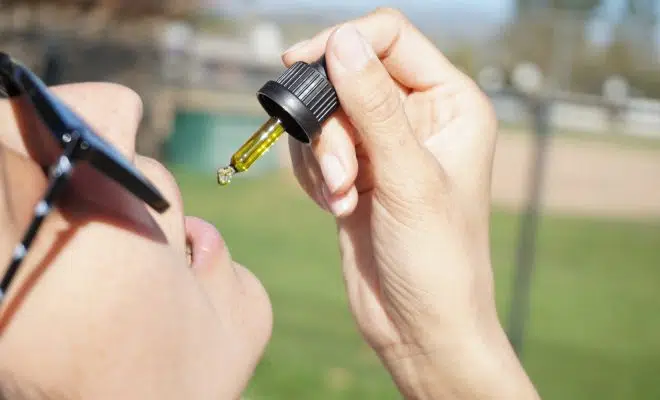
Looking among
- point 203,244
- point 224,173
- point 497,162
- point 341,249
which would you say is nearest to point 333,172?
point 224,173

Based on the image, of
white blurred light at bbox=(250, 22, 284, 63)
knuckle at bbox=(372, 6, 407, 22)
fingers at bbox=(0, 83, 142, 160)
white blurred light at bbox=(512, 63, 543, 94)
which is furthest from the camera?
white blurred light at bbox=(512, 63, 543, 94)

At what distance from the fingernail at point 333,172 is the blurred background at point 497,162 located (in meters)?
0.34

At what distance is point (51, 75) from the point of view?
720 cm

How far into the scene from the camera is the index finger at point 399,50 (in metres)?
1.57

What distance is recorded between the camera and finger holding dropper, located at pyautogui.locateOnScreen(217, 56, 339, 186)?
1401mm

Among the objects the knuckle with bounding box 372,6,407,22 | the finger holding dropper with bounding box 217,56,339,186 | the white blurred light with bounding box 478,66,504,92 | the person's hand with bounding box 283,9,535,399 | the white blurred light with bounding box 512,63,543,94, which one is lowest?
the white blurred light with bounding box 478,66,504,92

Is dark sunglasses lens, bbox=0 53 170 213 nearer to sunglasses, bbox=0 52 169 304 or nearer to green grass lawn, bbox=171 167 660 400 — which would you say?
sunglasses, bbox=0 52 169 304

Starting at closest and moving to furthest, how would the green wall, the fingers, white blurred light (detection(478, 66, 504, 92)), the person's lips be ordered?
the fingers → the person's lips → the green wall → white blurred light (detection(478, 66, 504, 92))

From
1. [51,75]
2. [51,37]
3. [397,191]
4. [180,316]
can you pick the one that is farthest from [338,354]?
[51,37]

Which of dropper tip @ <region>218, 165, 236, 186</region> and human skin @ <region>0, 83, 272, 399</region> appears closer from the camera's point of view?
human skin @ <region>0, 83, 272, 399</region>

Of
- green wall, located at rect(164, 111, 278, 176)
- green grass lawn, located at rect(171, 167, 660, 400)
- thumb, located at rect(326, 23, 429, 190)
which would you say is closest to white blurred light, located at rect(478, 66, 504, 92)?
green wall, located at rect(164, 111, 278, 176)

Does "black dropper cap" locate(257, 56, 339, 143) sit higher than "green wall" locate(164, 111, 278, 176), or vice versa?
"black dropper cap" locate(257, 56, 339, 143)

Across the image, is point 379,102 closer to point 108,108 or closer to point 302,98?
point 302,98

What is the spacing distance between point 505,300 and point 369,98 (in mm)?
6417
